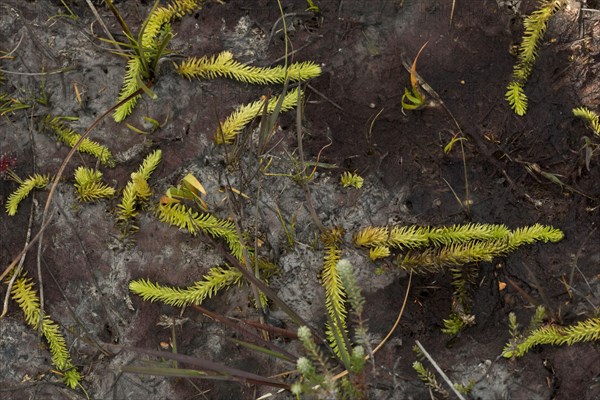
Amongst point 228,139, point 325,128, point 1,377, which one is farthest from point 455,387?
point 1,377

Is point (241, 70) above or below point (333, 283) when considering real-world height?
above

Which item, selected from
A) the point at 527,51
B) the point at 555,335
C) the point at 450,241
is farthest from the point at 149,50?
the point at 555,335

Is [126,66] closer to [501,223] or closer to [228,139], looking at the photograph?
[228,139]

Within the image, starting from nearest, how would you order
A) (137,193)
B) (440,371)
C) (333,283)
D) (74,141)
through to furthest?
(440,371) → (333,283) → (137,193) → (74,141)

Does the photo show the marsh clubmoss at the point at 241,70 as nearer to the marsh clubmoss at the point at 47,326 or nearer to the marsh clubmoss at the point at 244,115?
the marsh clubmoss at the point at 244,115

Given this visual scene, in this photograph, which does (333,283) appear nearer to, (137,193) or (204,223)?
(204,223)
